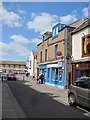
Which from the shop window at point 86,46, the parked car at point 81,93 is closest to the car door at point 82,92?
the parked car at point 81,93

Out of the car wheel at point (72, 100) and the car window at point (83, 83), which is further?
the car wheel at point (72, 100)

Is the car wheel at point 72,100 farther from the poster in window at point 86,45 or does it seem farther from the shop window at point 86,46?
the poster in window at point 86,45

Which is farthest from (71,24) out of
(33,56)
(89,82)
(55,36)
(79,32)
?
(33,56)

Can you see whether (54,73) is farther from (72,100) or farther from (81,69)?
(72,100)

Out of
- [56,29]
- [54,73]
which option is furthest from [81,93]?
[54,73]

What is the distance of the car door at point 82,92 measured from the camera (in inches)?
457

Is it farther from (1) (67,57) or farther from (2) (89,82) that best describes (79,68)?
(2) (89,82)

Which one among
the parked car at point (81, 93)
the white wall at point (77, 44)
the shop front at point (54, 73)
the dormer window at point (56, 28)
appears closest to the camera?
the parked car at point (81, 93)

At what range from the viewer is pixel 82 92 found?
1201 centimetres

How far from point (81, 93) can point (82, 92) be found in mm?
104

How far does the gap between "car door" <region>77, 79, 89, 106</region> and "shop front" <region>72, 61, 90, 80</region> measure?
9.04 m

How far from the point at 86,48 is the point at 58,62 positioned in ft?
23.2

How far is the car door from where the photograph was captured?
1160 cm

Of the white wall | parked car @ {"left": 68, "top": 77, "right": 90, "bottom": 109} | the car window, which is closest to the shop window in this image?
the white wall
